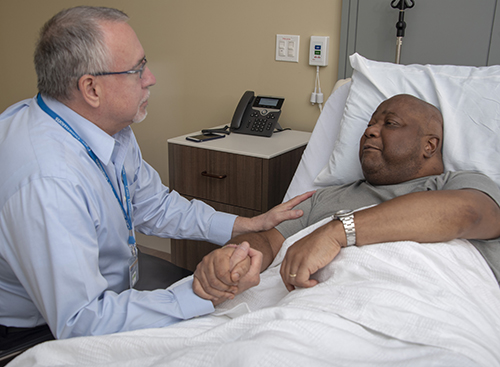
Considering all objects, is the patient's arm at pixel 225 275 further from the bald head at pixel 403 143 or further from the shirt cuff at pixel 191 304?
the bald head at pixel 403 143

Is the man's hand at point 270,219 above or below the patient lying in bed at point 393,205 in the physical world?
below

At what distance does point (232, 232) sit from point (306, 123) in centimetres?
112

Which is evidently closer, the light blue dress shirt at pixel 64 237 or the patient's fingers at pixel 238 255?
the light blue dress shirt at pixel 64 237

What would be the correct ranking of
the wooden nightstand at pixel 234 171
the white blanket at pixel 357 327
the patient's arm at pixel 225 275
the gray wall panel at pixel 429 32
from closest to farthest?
1. the white blanket at pixel 357 327
2. the patient's arm at pixel 225 275
3. the gray wall panel at pixel 429 32
4. the wooden nightstand at pixel 234 171

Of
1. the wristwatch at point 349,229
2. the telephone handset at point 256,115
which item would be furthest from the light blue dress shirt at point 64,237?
the telephone handset at point 256,115

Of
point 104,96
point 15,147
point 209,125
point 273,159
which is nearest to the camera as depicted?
point 15,147

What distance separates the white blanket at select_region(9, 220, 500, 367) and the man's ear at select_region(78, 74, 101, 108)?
563mm

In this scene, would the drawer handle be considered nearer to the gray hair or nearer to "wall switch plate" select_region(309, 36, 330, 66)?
"wall switch plate" select_region(309, 36, 330, 66)

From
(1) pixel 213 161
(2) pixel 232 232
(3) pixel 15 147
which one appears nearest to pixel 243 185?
(1) pixel 213 161

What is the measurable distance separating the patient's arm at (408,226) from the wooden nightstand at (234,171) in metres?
0.86

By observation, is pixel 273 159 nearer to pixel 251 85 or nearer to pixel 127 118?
pixel 251 85

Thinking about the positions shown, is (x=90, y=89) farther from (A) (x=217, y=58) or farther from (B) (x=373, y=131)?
(A) (x=217, y=58)

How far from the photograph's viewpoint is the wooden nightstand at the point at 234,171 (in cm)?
201

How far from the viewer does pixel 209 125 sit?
8.93 ft
